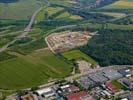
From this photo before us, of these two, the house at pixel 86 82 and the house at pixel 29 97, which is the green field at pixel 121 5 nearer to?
the house at pixel 86 82

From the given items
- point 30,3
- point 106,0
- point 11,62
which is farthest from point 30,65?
point 106,0

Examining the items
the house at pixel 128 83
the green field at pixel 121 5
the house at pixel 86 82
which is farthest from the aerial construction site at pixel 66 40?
the green field at pixel 121 5

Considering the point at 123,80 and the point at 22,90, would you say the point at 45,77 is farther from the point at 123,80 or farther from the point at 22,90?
the point at 123,80

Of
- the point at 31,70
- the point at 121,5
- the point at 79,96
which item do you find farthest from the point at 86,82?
the point at 121,5

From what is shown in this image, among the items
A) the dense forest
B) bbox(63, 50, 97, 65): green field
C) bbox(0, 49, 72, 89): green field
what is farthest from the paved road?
the dense forest

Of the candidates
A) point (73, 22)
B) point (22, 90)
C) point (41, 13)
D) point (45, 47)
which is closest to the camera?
point (22, 90)

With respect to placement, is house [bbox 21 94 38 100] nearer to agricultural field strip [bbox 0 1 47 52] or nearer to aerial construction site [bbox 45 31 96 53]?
aerial construction site [bbox 45 31 96 53]
